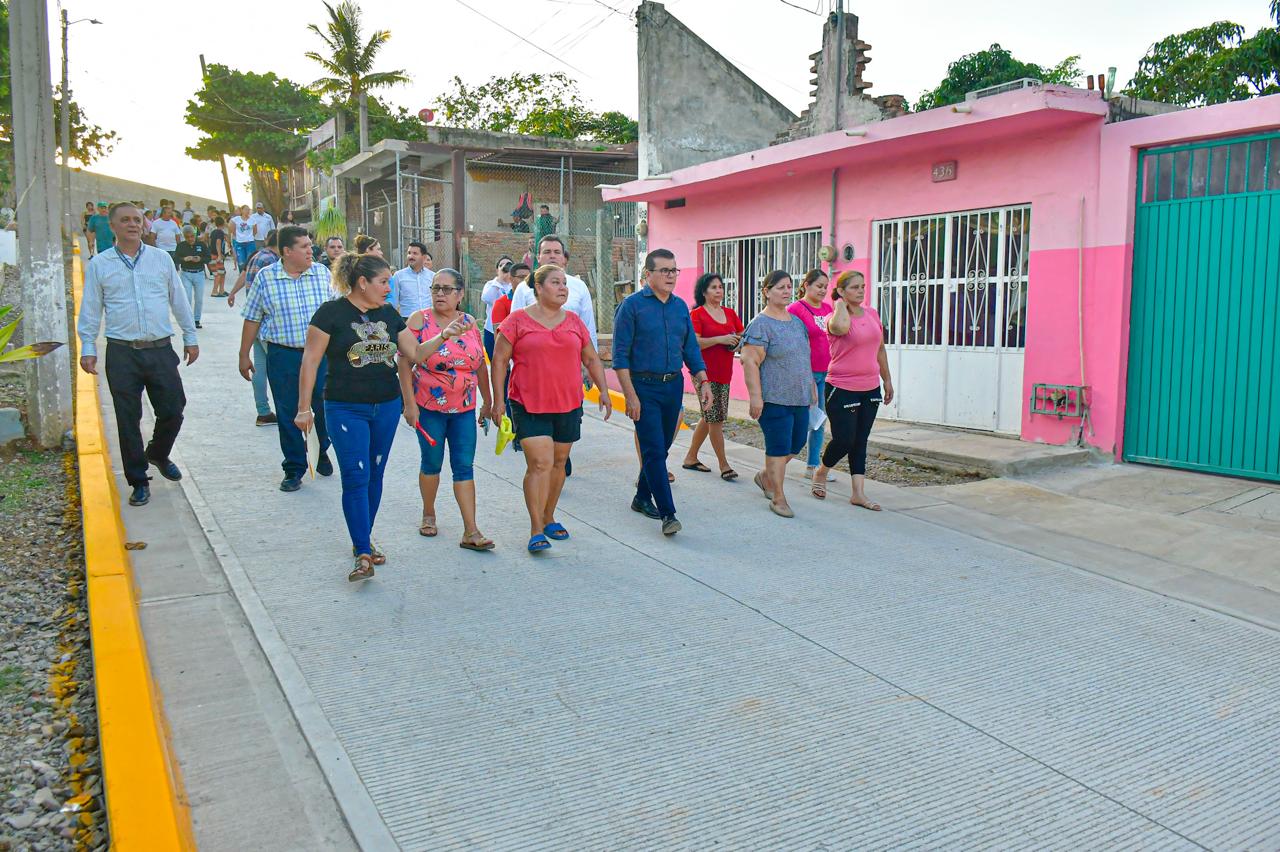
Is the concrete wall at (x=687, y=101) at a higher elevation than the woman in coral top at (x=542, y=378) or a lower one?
higher

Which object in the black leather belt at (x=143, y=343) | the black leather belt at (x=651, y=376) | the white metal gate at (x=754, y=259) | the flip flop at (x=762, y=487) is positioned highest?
the white metal gate at (x=754, y=259)

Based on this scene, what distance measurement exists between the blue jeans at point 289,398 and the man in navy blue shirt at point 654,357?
223 cm

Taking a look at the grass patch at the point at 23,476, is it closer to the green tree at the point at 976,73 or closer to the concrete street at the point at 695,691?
the concrete street at the point at 695,691

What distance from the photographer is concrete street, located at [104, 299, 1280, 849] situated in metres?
3.07

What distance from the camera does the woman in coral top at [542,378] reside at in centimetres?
563

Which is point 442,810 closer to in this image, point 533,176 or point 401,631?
point 401,631

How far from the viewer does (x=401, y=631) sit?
4.50 meters

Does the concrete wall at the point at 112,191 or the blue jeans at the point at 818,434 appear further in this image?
the concrete wall at the point at 112,191

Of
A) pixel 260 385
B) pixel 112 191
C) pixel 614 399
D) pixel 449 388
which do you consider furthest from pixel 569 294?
pixel 112 191

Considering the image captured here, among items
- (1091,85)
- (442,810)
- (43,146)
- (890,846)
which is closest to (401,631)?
(442,810)

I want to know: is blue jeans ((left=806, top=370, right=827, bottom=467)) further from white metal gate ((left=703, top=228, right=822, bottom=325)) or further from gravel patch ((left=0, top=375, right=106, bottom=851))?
gravel patch ((left=0, top=375, right=106, bottom=851))

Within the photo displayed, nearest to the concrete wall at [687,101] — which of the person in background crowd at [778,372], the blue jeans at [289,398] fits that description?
the person in background crowd at [778,372]

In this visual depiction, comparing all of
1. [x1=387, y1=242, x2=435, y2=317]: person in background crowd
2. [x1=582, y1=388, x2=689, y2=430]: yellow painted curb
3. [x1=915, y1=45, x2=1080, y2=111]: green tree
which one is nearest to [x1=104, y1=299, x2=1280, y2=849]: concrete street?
[x1=387, y1=242, x2=435, y2=317]: person in background crowd

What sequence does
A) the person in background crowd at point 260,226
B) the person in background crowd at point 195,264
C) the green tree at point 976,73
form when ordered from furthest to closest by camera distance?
the green tree at point 976,73, the person in background crowd at point 260,226, the person in background crowd at point 195,264
